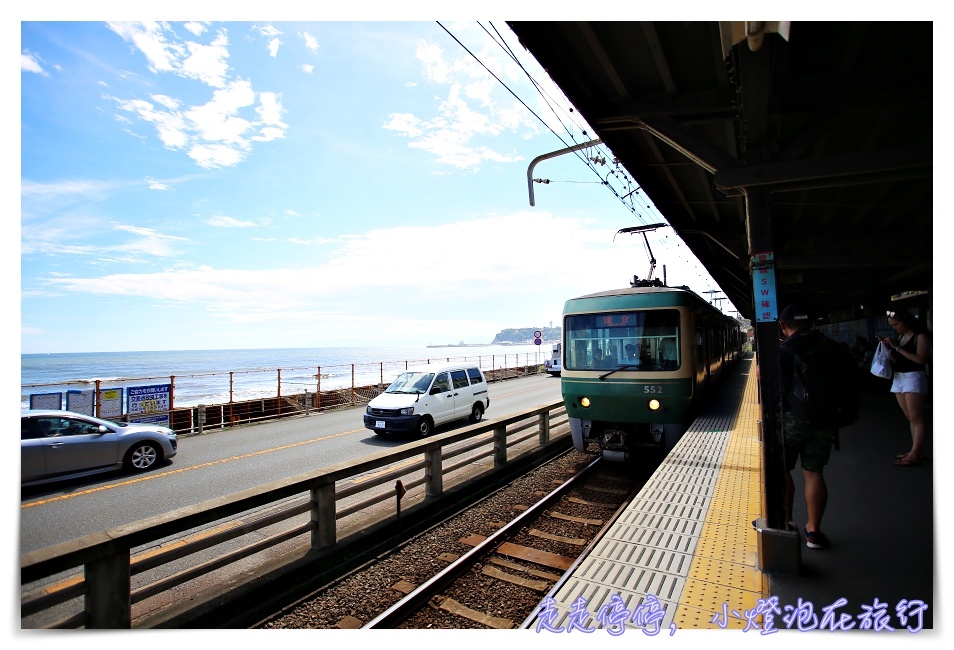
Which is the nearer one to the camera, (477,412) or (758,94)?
(758,94)

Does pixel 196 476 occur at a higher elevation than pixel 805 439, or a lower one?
lower

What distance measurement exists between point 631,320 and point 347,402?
14.0m

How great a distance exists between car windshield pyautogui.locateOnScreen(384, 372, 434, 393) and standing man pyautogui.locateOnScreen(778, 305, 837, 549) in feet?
30.2

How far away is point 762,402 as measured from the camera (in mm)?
3426

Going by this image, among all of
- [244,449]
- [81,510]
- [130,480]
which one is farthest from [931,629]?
[244,449]

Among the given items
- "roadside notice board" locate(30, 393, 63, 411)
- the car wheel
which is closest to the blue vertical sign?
the car wheel

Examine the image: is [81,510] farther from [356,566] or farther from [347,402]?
[347,402]

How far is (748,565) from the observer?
3449mm

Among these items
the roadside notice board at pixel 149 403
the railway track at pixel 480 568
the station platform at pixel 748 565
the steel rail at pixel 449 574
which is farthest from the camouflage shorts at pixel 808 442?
the roadside notice board at pixel 149 403

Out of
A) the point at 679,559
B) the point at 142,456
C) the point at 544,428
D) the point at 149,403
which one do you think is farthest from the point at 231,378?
the point at 679,559

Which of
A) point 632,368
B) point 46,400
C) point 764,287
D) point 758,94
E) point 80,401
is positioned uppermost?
point 758,94

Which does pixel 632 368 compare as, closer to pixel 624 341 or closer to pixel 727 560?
pixel 624 341

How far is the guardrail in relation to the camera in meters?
2.99

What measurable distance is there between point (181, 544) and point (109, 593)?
3.83 feet
